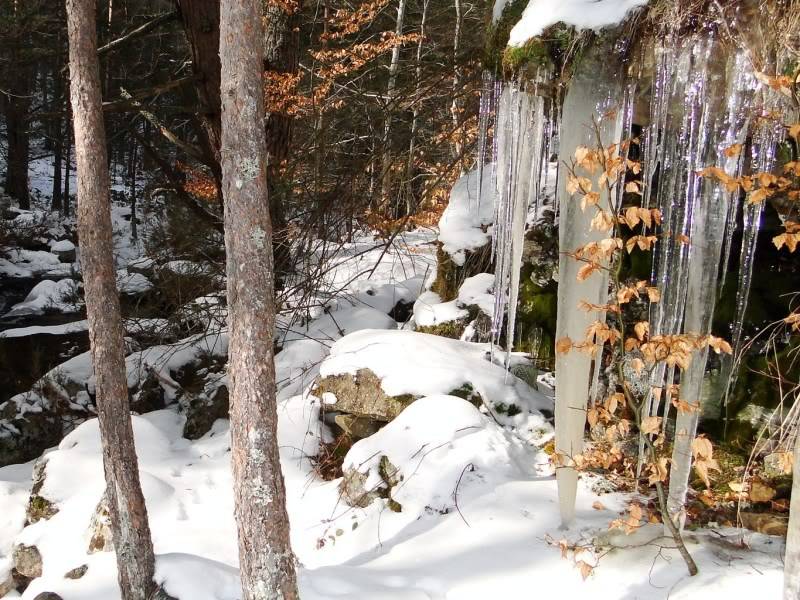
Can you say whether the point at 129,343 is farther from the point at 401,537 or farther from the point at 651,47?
the point at 651,47

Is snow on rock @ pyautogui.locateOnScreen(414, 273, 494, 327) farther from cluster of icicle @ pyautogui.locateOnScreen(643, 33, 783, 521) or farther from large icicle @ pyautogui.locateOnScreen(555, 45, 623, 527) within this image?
cluster of icicle @ pyautogui.locateOnScreen(643, 33, 783, 521)

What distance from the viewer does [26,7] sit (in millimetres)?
10273

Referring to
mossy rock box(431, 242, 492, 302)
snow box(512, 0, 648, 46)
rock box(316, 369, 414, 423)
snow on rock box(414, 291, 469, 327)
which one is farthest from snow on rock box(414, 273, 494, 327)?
snow box(512, 0, 648, 46)

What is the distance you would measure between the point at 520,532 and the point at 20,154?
20.8 meters

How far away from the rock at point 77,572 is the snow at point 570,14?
193 inches

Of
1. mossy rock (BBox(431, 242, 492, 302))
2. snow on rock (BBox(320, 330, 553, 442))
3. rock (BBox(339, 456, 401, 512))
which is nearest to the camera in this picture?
rock (BBox(339, 456, 401, 512))

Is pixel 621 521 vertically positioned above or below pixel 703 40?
below

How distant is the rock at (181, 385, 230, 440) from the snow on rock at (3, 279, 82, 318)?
22.9 ft

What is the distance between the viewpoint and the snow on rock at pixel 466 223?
22.8ft

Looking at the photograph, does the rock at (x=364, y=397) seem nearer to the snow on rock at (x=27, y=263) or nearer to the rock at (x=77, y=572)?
the rock at (x=77, y=572)

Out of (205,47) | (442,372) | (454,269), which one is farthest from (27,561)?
(205,47)

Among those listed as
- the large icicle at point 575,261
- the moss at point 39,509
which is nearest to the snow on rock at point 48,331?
→ the moss at point 39,509

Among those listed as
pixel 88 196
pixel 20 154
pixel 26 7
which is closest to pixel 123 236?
pixel 20 154

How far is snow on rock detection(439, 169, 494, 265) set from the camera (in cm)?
695
